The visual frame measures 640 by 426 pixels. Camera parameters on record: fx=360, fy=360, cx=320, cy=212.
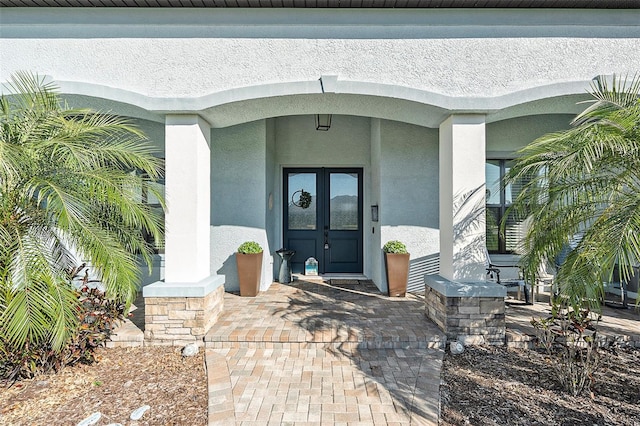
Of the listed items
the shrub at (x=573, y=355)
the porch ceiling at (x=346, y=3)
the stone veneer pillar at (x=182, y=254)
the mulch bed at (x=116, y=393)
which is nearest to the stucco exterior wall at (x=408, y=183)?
the porch ceiling at (x=346, y=3)

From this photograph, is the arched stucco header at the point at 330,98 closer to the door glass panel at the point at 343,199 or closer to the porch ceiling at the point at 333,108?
the porch ceiling at the point at 333,108

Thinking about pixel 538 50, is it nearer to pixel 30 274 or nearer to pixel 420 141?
pixel 420 141

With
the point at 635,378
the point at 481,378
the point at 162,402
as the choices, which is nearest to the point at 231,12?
the point at 162,402

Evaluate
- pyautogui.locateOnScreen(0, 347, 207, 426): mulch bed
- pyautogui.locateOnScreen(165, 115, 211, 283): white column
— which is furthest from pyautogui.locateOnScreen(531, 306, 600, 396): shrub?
pyautogui.locateOnScreen(165, 115, 211, 283): white column

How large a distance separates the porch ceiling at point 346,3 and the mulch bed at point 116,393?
469 centimetres

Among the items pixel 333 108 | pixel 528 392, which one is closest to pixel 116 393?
pixel 528 392

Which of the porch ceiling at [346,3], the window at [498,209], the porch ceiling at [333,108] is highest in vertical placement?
the porch ceiling at [346,3]

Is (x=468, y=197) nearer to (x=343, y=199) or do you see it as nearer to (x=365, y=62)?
(x=365, y=62)

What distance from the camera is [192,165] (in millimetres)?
5051

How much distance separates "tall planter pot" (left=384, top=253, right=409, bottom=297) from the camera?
6844mm

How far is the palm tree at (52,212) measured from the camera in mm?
3590

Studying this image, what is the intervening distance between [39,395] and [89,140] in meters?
2.78

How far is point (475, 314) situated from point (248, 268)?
396cm

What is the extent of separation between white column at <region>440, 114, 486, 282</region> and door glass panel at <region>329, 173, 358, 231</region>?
3.94 m
